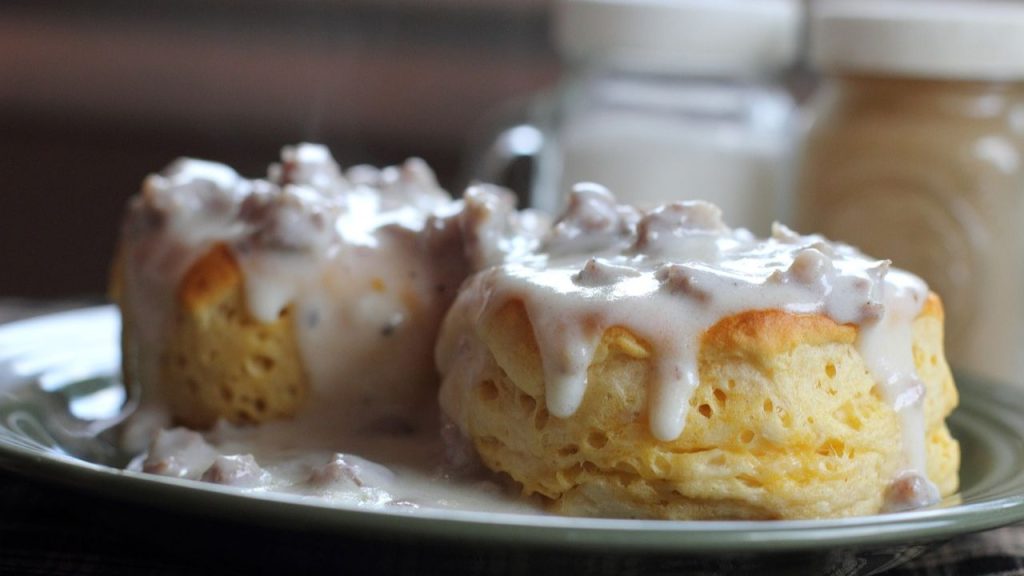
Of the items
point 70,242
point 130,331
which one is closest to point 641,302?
point 130,331

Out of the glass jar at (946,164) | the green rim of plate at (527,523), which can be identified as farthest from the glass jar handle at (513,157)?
the green rim of plate at (527,523)

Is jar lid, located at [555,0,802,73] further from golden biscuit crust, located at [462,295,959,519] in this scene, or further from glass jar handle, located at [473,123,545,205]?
golden biscuit crust, located at [462,295,959,519]

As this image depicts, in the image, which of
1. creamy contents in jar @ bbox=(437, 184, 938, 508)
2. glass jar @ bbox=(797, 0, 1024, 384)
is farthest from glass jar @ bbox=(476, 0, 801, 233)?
creamy contents in jar @ bbox=(437, 184, 938, 508)

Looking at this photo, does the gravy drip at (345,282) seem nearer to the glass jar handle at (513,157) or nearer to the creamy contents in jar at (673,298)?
the creamy contents in jar at (673,298)

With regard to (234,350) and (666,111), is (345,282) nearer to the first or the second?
(234,350)

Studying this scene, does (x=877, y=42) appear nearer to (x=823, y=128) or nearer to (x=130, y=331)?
(x=823, y=128)

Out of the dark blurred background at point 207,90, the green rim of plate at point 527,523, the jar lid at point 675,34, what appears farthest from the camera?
the dark blurred background at point 207,90
